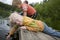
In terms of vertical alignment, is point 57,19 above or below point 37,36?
below

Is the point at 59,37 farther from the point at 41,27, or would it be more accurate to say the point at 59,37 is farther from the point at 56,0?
the point at 56,0

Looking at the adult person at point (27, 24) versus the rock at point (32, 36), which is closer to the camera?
the rock at point (32, 36)

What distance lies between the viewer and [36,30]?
15.9 ft

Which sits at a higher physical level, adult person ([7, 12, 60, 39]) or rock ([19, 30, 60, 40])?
adult person ([7, 12, 60, 39])

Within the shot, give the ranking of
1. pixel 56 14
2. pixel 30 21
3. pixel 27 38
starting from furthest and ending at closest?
pixel 56 14
pixel 30 21
pixel 27 38

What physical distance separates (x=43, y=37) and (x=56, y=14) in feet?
52.5

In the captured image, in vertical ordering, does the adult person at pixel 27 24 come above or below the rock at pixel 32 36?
above

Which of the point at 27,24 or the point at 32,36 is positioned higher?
the point at 27,24

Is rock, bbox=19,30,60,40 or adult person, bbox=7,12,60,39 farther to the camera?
adult person, bbox=7,12,60,39

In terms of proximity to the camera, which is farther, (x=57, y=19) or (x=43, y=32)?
(x=57, y=19)

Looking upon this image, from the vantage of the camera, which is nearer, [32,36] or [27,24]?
[32,36]

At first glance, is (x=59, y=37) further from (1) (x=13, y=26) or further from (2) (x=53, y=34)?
(1) (x=13, y=26)

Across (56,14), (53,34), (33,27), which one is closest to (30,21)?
(33,27)

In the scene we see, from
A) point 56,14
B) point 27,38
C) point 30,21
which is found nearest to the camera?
point 27,38
